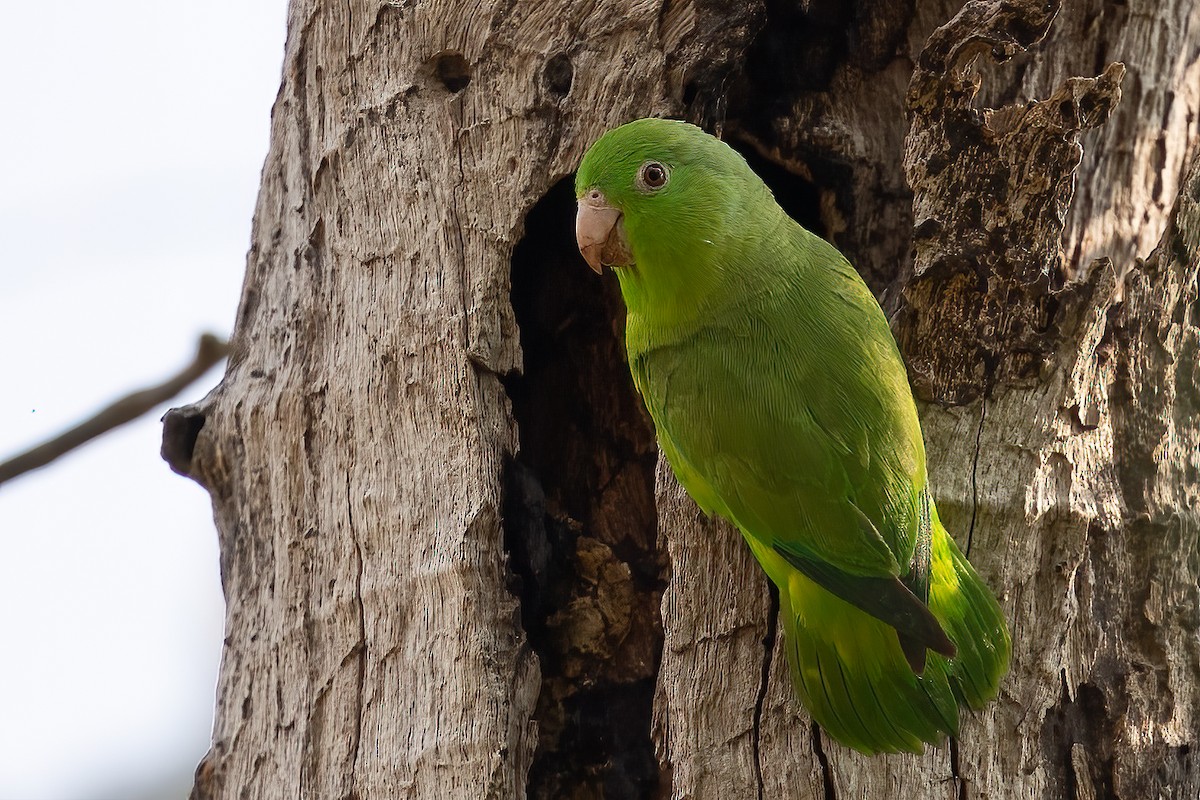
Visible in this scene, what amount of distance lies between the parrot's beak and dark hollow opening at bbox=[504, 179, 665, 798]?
1.18ft

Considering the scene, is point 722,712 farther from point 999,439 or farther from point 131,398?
point 131,398

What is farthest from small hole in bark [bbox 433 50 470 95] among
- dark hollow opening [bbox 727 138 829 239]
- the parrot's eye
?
dark hollow opening [bbox 727 138 829 239]

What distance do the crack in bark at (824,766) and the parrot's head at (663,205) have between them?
1074mm

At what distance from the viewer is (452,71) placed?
2984mm

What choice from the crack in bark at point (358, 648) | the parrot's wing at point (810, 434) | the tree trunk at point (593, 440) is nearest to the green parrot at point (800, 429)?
the parrot's wing at point (810, 434)

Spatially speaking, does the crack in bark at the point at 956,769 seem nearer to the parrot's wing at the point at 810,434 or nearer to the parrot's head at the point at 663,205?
the parrot's wing at the point at 810,434

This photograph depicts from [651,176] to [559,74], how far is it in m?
0.50

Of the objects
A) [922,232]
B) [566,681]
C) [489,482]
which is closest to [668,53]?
[922,232]

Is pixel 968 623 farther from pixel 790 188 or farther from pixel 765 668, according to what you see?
pixel 790 188

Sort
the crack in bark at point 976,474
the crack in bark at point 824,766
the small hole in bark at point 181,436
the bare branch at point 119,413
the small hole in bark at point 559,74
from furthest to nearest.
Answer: the bare branch at point 119,413
the small hole in bark at point 181,436
the small hole in bark at point 559,74
the crack in bark at point 976,474
the crack in bark at point 824,766

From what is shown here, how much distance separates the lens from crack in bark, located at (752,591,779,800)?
2506 millimetres

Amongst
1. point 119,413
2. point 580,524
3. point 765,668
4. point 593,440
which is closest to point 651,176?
point 593,440

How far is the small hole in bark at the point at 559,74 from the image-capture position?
288 cm

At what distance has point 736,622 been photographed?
266cm
